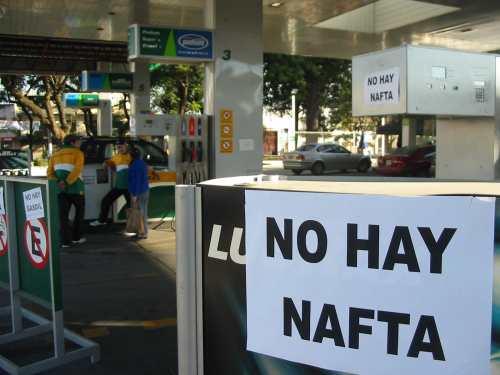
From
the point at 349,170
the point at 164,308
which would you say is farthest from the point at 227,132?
the point at 349,170

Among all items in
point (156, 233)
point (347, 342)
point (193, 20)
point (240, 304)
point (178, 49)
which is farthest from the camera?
point (193, 20)

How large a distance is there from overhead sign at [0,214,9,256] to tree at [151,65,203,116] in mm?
21911

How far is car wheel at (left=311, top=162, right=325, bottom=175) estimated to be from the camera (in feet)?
88.2

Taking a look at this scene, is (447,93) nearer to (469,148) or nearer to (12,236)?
(469,148)

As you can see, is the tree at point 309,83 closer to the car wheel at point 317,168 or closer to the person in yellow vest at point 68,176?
the car wheel at point 317,168

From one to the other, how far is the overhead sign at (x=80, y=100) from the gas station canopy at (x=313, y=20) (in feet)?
11.1

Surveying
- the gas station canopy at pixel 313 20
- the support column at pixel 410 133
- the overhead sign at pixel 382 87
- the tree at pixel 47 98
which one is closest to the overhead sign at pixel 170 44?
the gas station canopy at pixel 313 20

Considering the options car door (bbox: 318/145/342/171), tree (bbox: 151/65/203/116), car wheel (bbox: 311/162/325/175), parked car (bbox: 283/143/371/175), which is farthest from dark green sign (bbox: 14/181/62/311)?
car door (bbox: 318/145/342/171)

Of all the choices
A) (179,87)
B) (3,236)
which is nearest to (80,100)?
(179,87)

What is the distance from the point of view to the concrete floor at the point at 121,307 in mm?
4418

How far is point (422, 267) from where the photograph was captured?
1.84 m

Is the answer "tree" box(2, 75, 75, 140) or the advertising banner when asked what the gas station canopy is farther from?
"tree" box(2, 75, 75, 140)

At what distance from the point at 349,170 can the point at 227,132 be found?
64.8ft

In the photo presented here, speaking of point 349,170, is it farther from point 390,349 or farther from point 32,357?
point 390,349
